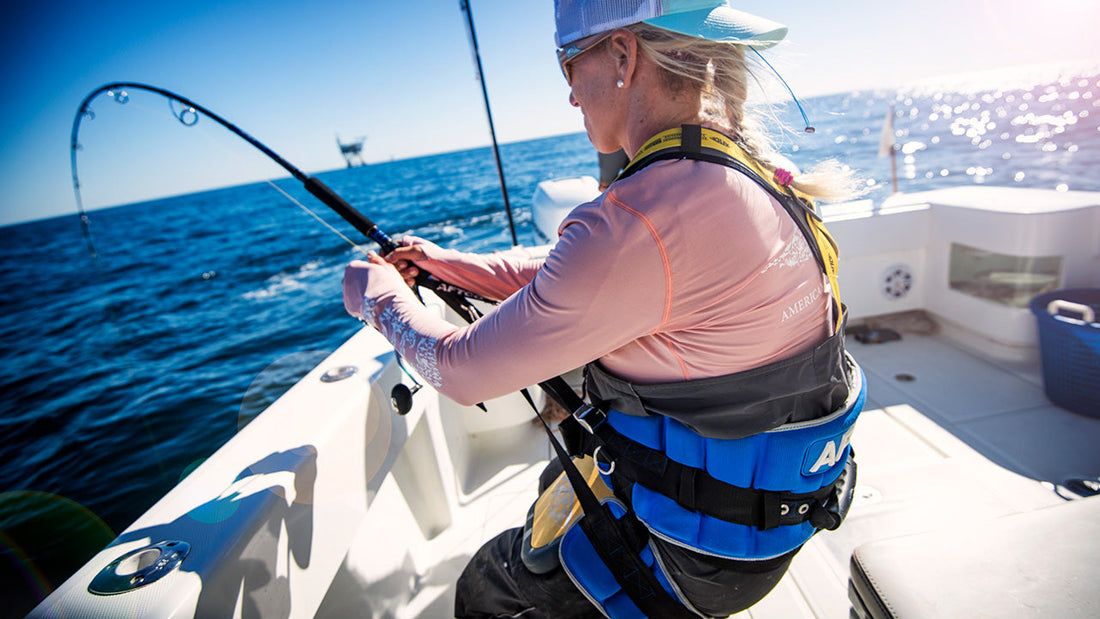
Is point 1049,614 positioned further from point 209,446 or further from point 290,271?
point 290,271

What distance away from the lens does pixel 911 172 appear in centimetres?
1805

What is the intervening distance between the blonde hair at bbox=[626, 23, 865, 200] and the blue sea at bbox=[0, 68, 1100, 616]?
0.08 metres

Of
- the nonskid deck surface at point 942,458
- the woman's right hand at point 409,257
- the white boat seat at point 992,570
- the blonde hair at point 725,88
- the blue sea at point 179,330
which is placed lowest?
the blue sea at point 179,330

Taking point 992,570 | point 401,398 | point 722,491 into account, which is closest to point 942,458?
point 992,570

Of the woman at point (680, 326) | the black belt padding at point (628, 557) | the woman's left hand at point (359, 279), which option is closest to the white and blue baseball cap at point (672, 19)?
the woman at point (680, 326)

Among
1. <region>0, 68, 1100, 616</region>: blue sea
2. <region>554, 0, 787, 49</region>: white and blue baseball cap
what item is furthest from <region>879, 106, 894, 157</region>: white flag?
<region>554, 0, 787, 49</region>: white and blue baseball cap

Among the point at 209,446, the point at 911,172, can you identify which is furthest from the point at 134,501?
the point at 911,172

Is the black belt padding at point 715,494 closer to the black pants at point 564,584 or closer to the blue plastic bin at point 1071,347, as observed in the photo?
the black pants at point 564,584

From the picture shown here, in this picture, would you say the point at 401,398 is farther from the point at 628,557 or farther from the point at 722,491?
A: the point at 722,491

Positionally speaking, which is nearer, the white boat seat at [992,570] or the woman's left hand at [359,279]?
the white boat seat at [992,570]

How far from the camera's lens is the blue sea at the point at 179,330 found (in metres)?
5.42

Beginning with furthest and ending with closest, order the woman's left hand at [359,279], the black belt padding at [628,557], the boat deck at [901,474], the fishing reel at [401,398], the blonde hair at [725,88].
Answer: the boat deck at [901,474], the fishing reel at [401,398], the woman's left hand at [359,279], the black belt padding at [628,557], the blonde hair at [725,88]

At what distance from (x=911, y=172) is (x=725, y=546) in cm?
2224

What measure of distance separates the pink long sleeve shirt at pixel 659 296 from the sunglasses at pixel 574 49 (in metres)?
0.30
